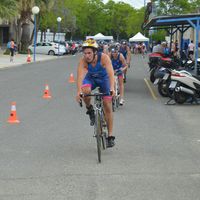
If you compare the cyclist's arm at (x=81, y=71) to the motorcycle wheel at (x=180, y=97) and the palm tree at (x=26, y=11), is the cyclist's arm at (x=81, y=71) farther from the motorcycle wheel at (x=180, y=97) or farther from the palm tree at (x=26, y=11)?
the palm tree at (x=26, y=11)

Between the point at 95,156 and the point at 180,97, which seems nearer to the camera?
the point at 95,156

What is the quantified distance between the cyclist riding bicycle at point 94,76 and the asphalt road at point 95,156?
2.17 feet

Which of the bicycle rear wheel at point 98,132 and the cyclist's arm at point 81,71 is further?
the cyclist's arm at point 81,71

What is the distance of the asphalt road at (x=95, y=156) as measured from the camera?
19.7 ft

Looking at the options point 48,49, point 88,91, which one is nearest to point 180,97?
point 88,91

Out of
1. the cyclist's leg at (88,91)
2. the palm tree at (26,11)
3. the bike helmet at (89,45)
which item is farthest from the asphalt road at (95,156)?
the palm tree at (26,11)

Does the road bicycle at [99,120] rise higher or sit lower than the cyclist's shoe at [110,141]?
higher

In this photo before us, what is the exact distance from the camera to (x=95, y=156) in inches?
309

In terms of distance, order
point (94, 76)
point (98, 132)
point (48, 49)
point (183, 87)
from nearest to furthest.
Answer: point (98, 132), point (94, 76), point (183, 87), point (48, 49)

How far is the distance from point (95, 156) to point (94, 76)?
119 centimetres

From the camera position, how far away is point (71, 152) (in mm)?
8141

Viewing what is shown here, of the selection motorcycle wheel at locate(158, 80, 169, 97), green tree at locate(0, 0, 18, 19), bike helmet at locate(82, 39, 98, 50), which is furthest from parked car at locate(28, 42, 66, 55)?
bike helmet at locate(82, 39, 98, 50)

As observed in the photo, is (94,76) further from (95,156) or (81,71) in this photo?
(95,156)

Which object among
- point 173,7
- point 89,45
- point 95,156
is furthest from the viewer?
point 173,7
